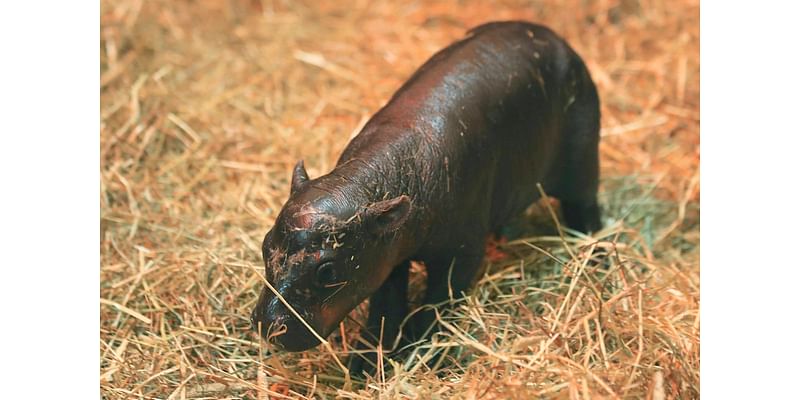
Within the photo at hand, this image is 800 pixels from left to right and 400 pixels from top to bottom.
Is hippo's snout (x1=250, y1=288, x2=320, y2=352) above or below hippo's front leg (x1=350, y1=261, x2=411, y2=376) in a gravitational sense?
above

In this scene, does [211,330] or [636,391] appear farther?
[211,330]

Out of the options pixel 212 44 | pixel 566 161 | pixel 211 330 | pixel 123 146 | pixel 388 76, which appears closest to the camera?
pixel 211 330

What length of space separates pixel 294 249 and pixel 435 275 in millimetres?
908

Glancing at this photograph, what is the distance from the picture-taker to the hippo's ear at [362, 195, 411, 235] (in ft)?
12.2

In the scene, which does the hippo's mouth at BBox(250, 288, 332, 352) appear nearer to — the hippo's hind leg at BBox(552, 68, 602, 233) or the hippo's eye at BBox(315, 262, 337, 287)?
the hippo's eye at BBox(315, 262, 337, 287)

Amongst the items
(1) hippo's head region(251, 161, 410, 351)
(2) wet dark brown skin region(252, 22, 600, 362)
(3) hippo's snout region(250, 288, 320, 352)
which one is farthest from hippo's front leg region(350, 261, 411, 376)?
(3) hippo's snout region(250, 288, 320, 352)

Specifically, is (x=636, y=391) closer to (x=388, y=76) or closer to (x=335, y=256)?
(x=335, y=256)

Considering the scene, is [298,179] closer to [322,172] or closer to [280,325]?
[280,325]

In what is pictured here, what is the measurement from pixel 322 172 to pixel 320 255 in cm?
181

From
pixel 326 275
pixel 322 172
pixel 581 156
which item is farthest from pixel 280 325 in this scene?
pixel 581 156

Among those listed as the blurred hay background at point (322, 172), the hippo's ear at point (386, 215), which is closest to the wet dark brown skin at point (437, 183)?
the hippo's ear at point (386, 215)

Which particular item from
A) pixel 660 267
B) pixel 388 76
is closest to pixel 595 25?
pixel 388 76

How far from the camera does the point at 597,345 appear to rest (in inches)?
149

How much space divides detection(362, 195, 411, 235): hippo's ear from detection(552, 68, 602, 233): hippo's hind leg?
142cm
